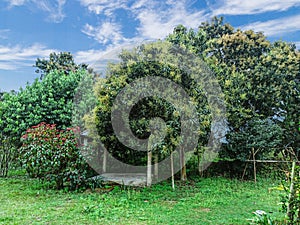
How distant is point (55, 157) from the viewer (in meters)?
6.12

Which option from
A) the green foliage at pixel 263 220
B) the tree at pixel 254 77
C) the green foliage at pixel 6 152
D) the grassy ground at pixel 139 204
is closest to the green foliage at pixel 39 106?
the green foliage at pixel 6 152

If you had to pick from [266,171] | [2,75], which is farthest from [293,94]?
[2,75]

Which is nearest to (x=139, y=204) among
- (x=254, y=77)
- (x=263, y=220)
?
(x=263, y=220)

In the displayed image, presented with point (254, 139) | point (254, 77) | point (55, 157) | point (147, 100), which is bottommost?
point (55, 157)

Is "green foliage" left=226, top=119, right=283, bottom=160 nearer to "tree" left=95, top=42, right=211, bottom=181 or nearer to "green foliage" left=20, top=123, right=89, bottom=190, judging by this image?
"tree" left=95, top=42, right=211, bottom=181

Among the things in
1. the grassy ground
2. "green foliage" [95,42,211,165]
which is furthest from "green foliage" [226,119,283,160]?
"green foliage" [95,42,211,165]

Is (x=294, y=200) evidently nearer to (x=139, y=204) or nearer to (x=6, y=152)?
(x=139, y=204)

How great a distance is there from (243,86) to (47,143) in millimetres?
6114

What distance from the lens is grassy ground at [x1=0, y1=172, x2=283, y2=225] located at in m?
4.24

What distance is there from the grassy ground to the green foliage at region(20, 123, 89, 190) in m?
0.38

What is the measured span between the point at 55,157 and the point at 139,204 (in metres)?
2.24

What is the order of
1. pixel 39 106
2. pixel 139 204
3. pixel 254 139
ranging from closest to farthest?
pixel 139 204 → pixel 254 139 → pixel 39 106

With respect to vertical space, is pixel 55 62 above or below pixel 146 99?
above

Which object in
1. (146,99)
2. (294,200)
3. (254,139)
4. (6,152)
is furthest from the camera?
(6,152)
